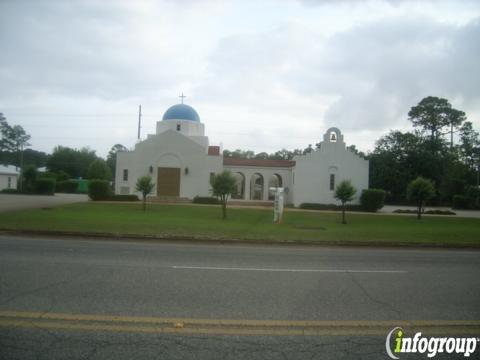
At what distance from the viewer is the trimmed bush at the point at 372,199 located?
32906mm

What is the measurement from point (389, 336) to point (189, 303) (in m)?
2.85

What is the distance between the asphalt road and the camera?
4.14m

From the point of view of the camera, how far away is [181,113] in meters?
41.3

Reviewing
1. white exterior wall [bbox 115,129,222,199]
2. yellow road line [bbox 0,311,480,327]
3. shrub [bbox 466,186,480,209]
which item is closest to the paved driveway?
white exterior wall [bbox 115,129,222,199]

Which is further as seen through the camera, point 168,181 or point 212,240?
point 168,181

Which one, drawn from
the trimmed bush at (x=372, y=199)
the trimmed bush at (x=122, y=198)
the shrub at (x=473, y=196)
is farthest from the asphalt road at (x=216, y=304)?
the shrub at (x=473, y=196)

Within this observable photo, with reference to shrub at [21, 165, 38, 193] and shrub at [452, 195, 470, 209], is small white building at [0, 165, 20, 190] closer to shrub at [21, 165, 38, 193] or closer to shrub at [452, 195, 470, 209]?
shrub at [21, 165, 38, 193]

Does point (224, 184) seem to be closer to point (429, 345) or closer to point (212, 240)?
point (212, 240)

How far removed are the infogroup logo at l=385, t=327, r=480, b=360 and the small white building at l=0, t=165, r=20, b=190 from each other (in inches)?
2327

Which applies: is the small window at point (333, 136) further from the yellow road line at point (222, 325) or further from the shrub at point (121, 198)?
the yellow road line at point (222, 325)

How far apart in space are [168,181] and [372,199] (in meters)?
19.2

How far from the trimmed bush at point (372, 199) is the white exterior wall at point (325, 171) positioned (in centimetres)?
255

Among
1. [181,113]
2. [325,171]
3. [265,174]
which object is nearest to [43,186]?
[181,113]

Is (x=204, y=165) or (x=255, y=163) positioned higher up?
(x=255, y=163)
